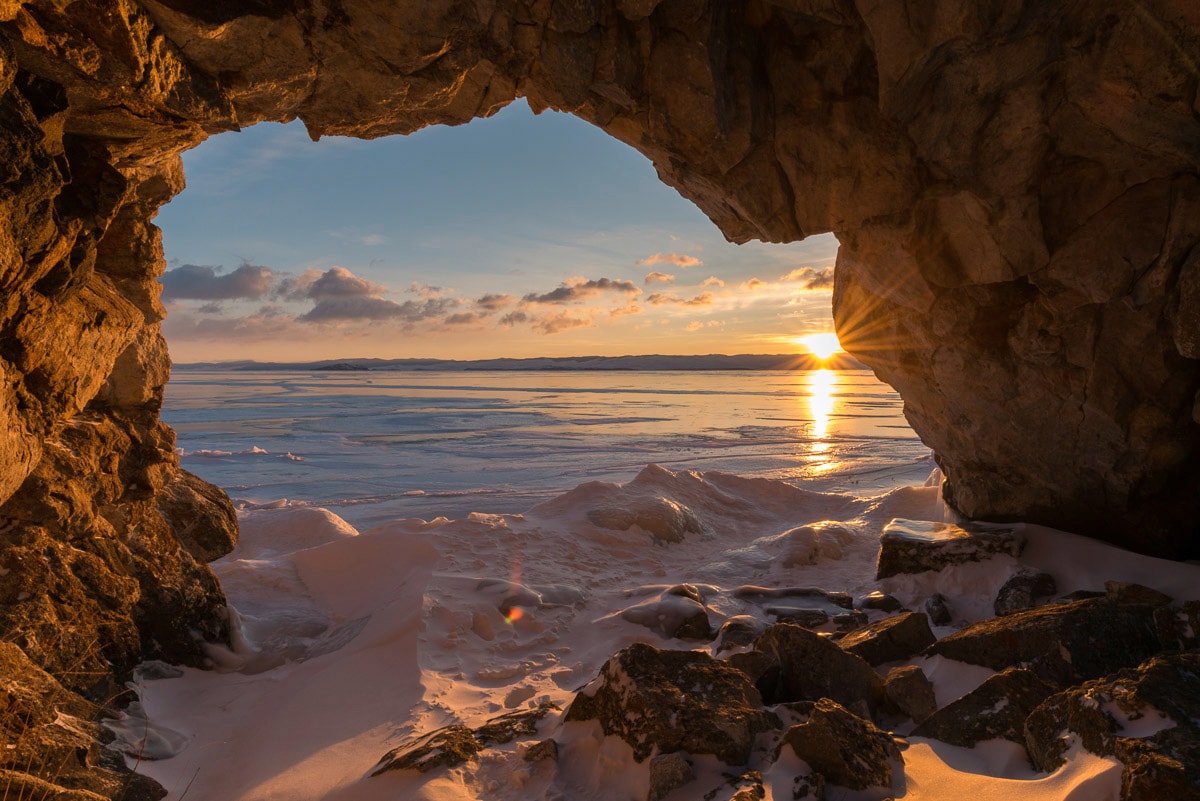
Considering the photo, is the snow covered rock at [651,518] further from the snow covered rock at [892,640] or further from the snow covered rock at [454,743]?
the snow covered rock at [454,743]

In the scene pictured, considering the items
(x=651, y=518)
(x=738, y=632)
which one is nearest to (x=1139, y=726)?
(x=738, y=632)

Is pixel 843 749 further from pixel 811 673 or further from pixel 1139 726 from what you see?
pixel 1139 726

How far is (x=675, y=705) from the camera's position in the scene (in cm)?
405

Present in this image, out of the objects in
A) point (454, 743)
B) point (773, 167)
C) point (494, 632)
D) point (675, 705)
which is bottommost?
point (494, 632)

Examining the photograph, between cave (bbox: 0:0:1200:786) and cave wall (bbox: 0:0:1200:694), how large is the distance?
24 millimetres

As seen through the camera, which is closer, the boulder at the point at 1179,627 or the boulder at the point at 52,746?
the boulder at the point at 52,746

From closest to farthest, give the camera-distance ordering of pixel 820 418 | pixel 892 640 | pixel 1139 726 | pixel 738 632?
pixel 1139 726 → pixel 892 640 → pixel 738 632 → pixel 820 418

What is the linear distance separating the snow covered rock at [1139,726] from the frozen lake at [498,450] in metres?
10.7

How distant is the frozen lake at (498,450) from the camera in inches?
604

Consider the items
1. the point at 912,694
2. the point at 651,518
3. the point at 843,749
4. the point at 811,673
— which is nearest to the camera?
the point at 843,749

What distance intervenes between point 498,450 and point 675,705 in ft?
59.6

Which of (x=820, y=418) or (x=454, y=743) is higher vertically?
(x=454, y=743)

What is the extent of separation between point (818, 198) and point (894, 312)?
225 centimetres

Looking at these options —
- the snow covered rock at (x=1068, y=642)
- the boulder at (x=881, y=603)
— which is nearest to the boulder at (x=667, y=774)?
the snow covered rock at (x=1068, y=642)
